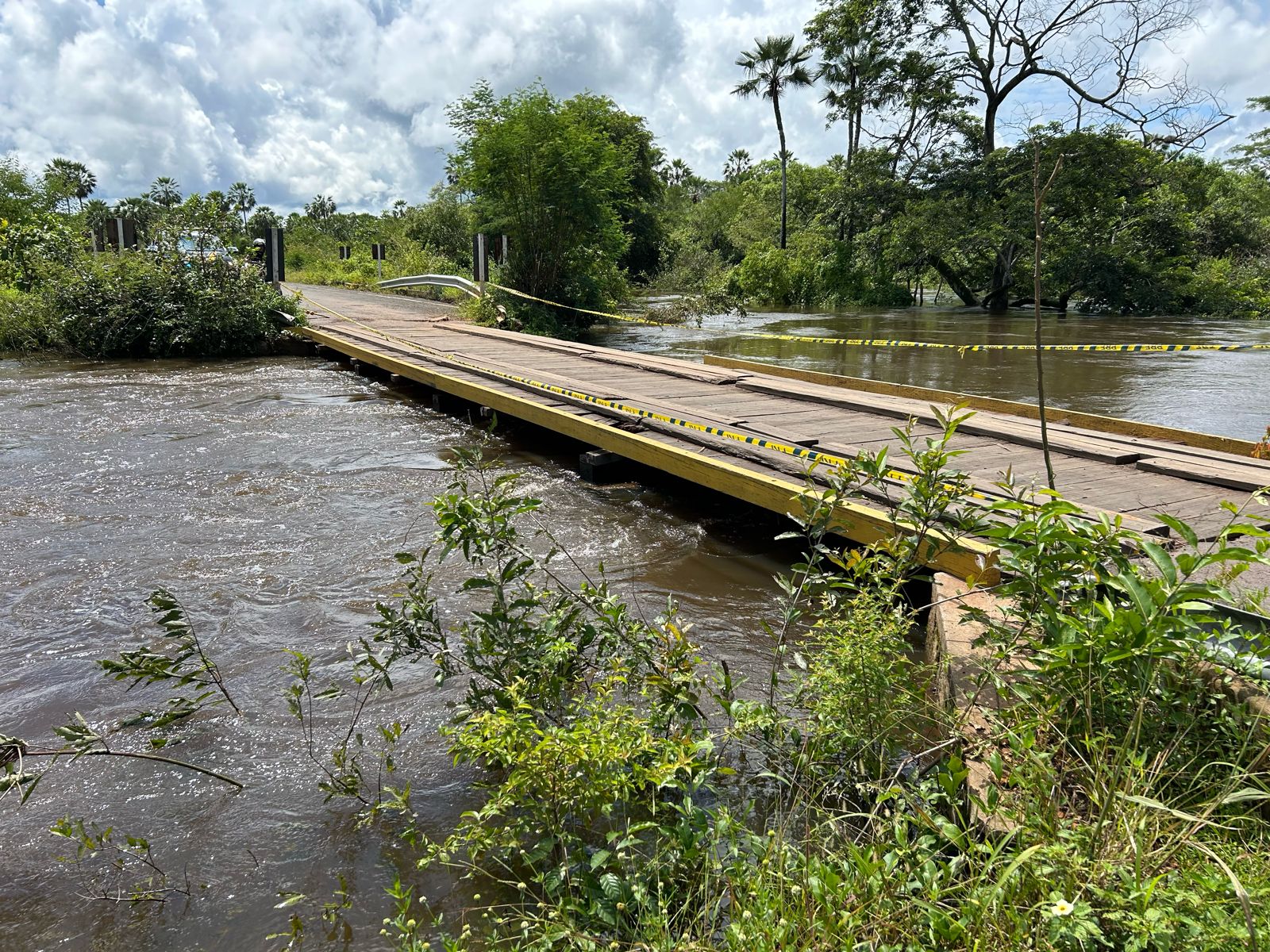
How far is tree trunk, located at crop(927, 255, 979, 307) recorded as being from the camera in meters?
27.1

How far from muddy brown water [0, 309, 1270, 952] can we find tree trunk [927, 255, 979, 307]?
15567 millimetres

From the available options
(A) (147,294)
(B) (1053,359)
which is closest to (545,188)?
(A) (147,294)

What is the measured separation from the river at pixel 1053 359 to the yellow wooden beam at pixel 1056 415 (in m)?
2.47

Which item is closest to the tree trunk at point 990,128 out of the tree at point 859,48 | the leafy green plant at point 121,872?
the tree at point 859,48

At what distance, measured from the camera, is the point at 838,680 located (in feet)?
8.68

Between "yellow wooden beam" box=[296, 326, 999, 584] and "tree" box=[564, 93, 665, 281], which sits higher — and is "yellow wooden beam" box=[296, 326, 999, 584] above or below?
below

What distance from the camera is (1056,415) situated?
259 inches

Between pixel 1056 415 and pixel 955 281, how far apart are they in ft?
77.5

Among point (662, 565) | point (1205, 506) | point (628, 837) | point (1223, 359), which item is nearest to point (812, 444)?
point (662, 565)

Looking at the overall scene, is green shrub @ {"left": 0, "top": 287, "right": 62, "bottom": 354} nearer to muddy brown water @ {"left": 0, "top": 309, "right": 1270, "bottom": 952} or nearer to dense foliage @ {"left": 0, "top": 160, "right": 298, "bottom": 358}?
dense foliage @ {"left": 0, "top": 160, "right": 298, "bottom": 358}

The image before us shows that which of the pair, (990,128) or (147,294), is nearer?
(147,294)

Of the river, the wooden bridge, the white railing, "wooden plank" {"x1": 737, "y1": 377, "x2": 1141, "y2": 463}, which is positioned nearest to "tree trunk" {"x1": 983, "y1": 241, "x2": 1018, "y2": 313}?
the river

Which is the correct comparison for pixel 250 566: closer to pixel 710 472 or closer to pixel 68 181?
pixel 710 472

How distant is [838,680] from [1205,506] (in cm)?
268
